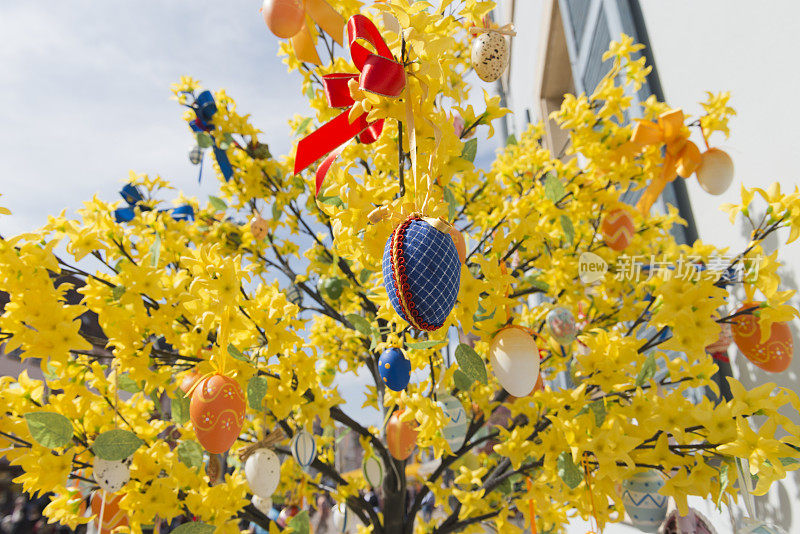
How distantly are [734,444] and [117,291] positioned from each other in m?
1.87

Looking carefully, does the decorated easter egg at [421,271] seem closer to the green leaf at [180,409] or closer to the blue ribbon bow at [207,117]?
the green leaf at [180,409]

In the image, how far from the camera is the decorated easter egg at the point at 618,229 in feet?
7.67

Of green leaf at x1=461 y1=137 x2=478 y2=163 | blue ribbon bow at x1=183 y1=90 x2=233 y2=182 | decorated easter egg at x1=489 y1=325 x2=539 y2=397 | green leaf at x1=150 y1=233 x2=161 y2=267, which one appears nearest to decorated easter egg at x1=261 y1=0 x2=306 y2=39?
green leaf at x1=461 y1=137 x2=478 y2=163

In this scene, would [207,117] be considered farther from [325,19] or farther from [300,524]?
[300,524]

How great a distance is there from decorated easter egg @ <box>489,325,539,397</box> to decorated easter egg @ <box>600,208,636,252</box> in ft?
4.13

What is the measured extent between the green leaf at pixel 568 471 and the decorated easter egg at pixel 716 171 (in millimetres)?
1489

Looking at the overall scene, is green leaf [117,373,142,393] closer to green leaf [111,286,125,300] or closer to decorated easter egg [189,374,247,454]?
green leaf [111,286,125,300]

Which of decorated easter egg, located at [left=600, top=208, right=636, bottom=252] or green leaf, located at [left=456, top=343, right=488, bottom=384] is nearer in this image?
green leaf, located at [left=456, top=343, right=488, bottom=384]

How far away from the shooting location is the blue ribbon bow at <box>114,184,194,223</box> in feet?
9.05

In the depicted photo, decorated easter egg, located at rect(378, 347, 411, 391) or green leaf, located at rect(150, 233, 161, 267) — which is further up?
green leaf, located at rect(150, 233, 161, 267)

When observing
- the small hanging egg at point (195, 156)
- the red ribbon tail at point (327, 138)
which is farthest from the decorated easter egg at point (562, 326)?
the small hanging egg at point (195, 156)

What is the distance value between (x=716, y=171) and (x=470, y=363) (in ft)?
5.48

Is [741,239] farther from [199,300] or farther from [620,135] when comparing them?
[199,300]

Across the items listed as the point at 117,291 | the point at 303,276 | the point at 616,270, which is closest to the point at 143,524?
the point at 117,291
